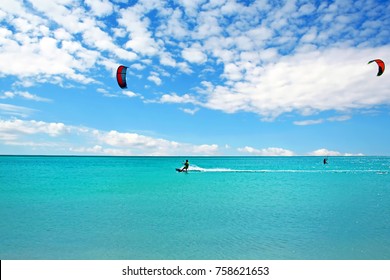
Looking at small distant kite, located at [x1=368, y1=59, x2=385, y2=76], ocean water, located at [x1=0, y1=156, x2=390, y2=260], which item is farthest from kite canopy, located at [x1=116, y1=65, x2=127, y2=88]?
small distant kite, located at [x1=368, y1=59, x2=385, y2=76]

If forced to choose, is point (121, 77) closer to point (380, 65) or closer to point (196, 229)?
point (196, 229)

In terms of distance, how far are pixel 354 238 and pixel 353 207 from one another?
5871 mm

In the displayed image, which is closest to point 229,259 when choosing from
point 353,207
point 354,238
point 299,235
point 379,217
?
point 299,235

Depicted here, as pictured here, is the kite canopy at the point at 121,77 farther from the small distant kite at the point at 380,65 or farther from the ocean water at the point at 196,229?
the small distant kite at the point at 380,65

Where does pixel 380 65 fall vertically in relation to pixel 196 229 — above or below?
above

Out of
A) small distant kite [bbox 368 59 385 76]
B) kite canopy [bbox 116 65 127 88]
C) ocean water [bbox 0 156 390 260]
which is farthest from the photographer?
small distant kite [bbox 368 59 385 76]

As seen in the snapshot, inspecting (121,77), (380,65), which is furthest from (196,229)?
(380,65)

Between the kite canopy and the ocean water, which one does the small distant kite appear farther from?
the kite canopy

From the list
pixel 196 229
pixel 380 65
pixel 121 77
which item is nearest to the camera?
pixel 196 229

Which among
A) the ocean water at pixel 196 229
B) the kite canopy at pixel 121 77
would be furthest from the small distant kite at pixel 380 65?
the kite canopy at pixel 121 77

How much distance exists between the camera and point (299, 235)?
30.8 ft

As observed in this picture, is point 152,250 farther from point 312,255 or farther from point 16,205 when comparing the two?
point 16,205

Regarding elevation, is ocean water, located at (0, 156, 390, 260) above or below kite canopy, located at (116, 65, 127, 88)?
below

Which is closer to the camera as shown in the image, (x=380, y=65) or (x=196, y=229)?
(x=196, y=229)
